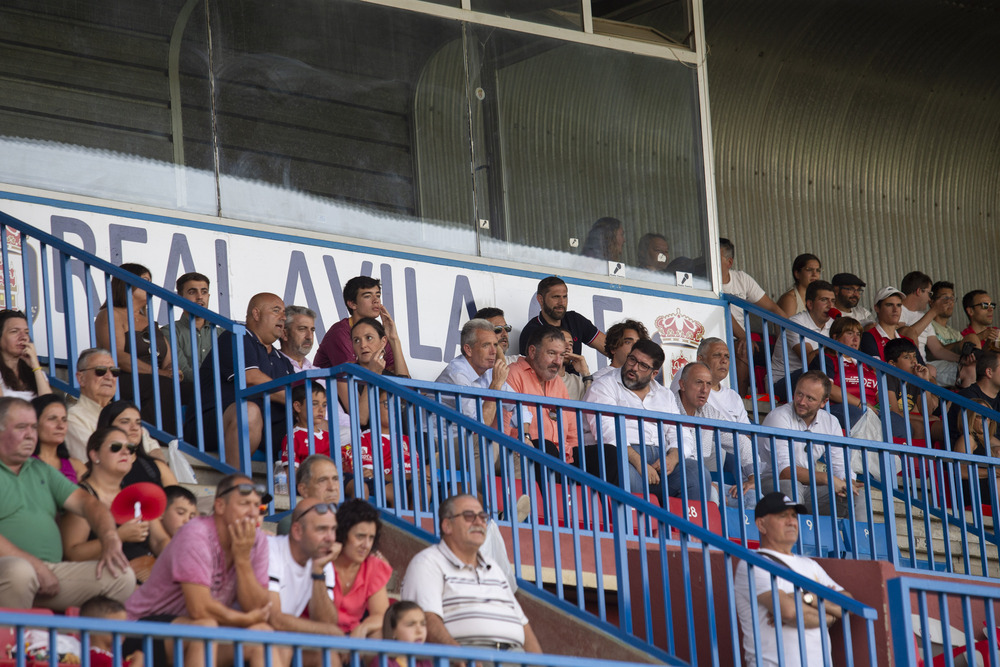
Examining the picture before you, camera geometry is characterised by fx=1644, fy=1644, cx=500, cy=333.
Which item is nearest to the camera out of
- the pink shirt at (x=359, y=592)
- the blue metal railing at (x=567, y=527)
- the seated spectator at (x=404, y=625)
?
the seated spectator at (x=404, y=625)

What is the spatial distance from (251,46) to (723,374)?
3783mm

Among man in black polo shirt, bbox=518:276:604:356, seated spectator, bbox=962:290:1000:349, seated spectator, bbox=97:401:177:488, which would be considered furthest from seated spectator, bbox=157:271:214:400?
seated spectator, bbox=962:290:1000:349

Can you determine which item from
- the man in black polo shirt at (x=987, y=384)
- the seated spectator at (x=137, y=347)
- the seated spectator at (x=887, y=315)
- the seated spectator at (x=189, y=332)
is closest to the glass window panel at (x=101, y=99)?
the seated spectator at (x=189, y=332)

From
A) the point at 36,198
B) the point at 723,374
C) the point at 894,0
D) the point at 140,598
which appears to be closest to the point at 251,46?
the point at 36,198

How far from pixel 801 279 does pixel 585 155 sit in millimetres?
2349

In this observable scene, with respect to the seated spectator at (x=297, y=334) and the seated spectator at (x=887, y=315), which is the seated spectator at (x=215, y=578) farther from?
the seated spectator at (x=887, y=315)

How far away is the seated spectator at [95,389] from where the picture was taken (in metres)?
7.68

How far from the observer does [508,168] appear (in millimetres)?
11680

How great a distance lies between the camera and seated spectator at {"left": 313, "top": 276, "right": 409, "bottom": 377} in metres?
9.60

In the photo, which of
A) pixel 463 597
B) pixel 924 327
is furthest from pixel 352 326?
pixel 924 327

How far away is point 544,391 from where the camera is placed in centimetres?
977

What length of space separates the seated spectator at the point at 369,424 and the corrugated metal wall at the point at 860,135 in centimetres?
652

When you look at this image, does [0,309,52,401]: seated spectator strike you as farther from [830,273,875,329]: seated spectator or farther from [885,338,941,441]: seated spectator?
[830,273,875,329]: seated spectator

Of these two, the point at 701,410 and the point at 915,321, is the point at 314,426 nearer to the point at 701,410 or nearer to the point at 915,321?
the point at 701,410
